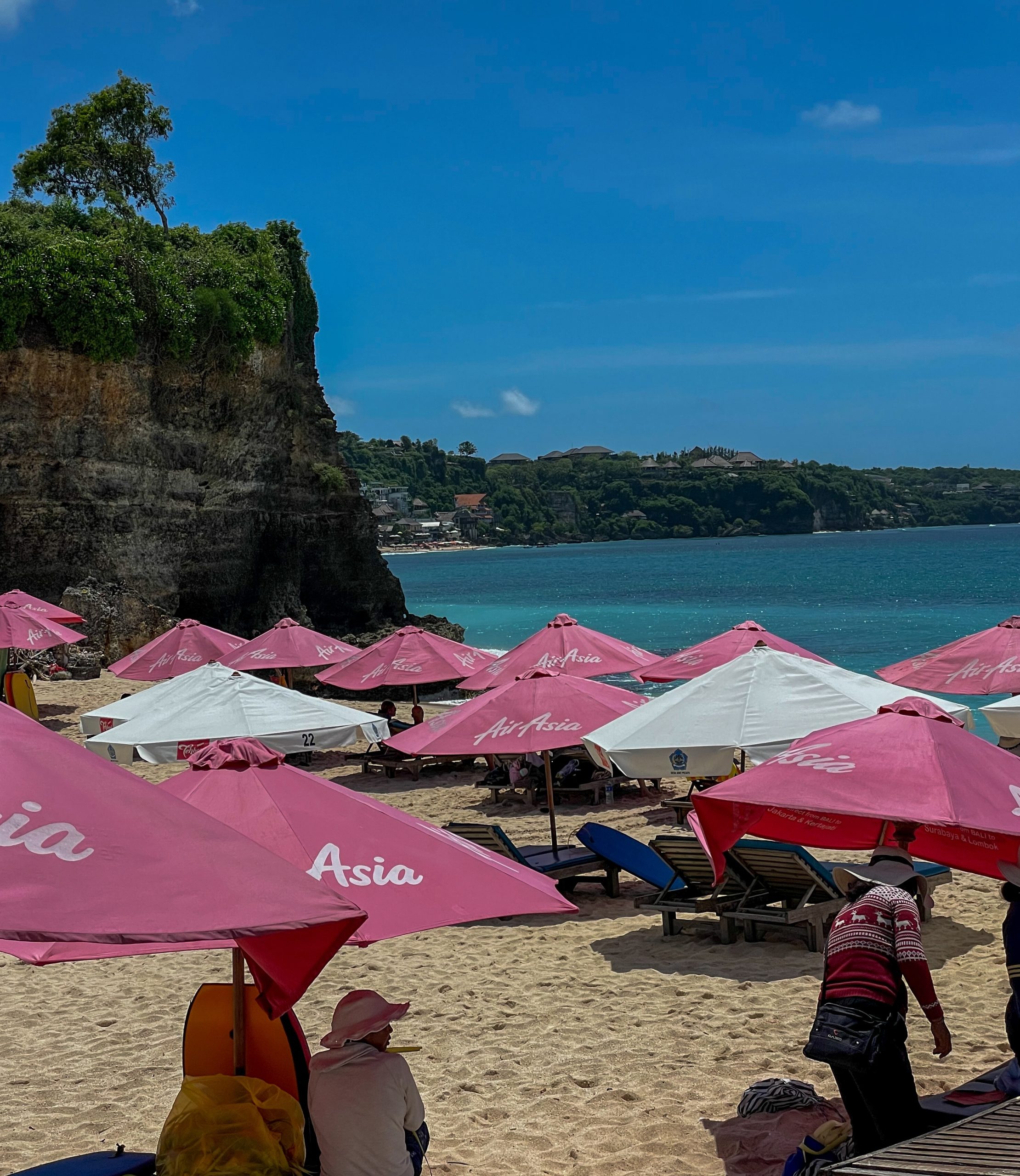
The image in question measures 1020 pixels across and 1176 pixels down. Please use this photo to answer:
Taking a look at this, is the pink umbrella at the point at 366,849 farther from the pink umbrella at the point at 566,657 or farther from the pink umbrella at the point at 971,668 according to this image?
the pink umbrella at the point at 971,668

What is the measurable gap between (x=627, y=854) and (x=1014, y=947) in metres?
5.63

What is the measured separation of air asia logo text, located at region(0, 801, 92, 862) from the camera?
2.99 meters

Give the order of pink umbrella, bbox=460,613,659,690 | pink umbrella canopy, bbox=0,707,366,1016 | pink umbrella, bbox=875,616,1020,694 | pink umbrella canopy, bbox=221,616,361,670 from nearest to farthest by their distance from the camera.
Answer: pink umbrella canopy, bbox=0,707,366,1016 < pink umbrella, bbox=875,616,1020,694 < pink umbrella, bbox=460,613,659,690 < pink umbrella canopy, bbox=221,616,361,670

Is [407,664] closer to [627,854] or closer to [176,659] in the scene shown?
[176,659]

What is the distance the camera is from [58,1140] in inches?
227

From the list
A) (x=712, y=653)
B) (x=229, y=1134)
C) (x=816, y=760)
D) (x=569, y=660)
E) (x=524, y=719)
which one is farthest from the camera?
(x=569, y=660)

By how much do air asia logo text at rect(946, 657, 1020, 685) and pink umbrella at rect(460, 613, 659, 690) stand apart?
3800 mm

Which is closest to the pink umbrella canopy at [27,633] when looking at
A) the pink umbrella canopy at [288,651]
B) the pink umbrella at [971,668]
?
the pink umbrella canopy at [288,651]

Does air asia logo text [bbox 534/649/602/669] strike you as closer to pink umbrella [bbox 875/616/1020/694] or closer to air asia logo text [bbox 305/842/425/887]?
pink umbrella [bbox 875/616/1020/694]

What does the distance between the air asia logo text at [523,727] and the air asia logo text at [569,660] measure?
5.14 meters

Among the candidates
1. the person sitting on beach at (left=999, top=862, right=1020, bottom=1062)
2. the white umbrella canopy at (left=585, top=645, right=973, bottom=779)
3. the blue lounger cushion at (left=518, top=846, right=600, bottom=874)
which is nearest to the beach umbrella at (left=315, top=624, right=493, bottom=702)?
the blue lounger cushion at (left=518, top=846, right=600, bottom=874)

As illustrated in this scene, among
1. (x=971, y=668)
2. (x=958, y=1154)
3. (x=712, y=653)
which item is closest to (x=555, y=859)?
(x=712, y=653)

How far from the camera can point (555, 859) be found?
34.7ft

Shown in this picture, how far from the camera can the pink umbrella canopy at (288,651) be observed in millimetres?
19328
